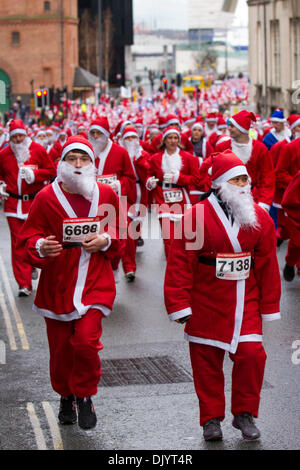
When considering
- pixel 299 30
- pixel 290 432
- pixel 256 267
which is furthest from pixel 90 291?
pixel 299 30

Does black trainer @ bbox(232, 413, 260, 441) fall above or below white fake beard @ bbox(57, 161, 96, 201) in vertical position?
below

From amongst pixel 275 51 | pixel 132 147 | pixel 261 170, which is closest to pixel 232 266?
pixel 261 170

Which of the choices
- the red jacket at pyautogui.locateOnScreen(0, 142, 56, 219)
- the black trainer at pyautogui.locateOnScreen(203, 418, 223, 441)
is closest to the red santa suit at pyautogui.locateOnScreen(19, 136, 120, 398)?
the black trainer at pyautogui.locateOnScreen(203, 418, 223, 441)

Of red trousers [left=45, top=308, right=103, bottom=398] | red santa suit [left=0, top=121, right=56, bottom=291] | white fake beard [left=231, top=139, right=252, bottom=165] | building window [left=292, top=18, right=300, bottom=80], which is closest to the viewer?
red trousers [left=45, top=308, right=103, bottom=398]

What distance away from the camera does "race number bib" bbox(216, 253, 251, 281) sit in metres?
6.28

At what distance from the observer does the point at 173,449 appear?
6230 millimetres

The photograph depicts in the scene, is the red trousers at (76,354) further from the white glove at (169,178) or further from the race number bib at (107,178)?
the white glove at (169,178)

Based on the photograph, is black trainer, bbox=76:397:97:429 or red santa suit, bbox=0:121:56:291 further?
red santa suit, bbox=0:121:56:291

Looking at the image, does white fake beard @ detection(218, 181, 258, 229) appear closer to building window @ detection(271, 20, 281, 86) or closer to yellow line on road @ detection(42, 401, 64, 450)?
yellow line on road @ detection(42, 401, 64, 450)

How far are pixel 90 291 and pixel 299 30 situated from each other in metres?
29.1

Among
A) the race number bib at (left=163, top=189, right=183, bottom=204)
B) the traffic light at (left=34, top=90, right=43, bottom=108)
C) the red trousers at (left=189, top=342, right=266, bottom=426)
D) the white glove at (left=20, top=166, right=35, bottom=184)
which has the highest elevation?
the traffic light at (left=34, top=90, right=43, bottom=108)

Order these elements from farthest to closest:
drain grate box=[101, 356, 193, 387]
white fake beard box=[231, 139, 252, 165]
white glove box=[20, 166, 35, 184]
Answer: white glove box=[20, 166, 35, 184], white fake beard box=[231, 139, 252, 165], drain grate box=[101, 356, 193, 387]

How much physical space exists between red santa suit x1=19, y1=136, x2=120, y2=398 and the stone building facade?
2667 cm
